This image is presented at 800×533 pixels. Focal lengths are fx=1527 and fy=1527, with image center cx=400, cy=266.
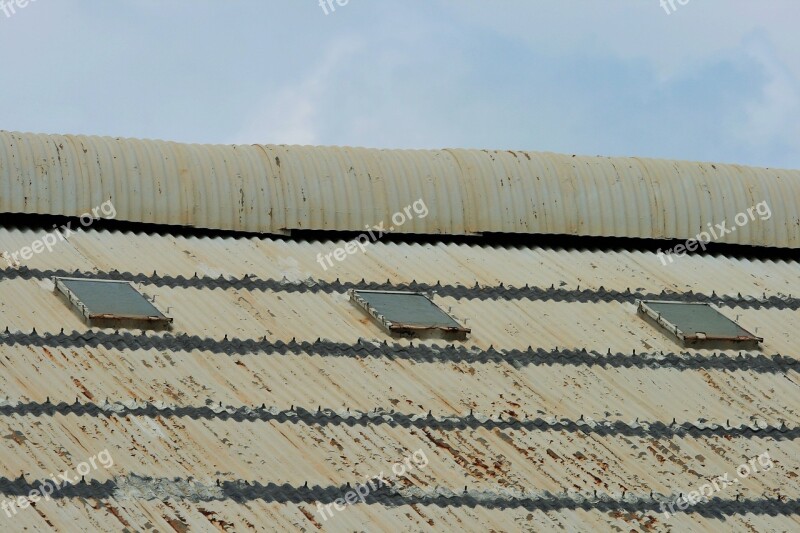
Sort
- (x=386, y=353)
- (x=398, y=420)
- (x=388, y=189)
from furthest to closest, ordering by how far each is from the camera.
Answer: (x=388, y=189), (x=386, y=353), (x=398, y=420)

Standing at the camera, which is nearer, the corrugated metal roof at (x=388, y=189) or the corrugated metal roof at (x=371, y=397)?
the corrugated metal roof at (x=371, y=397)

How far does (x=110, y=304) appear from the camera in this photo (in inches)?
551

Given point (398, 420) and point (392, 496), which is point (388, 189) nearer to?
point (398, 420)

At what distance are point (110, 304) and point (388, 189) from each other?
4.74 metres

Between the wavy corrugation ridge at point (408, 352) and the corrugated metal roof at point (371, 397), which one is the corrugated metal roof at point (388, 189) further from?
the wavy corrugation ridge at point (408, 352)

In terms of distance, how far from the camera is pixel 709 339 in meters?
15.4

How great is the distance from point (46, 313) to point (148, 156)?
3.89 metres

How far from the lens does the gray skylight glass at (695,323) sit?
15.4 metres

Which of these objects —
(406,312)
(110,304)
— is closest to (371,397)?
(406,312)

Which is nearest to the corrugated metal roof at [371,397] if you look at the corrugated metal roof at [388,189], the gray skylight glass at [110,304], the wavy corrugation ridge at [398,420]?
the wavy corrugation ridge at [398,420]

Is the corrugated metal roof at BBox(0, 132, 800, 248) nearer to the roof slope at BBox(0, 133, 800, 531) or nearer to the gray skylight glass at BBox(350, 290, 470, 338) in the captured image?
the roof slope at BBox(0, 133, 800, 531)

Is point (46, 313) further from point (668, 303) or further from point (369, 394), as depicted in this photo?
point (668, 303)

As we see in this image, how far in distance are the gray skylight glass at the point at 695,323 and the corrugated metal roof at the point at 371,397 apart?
0.65 ft

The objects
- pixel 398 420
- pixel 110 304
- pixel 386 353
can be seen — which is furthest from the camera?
pixel 386 353
